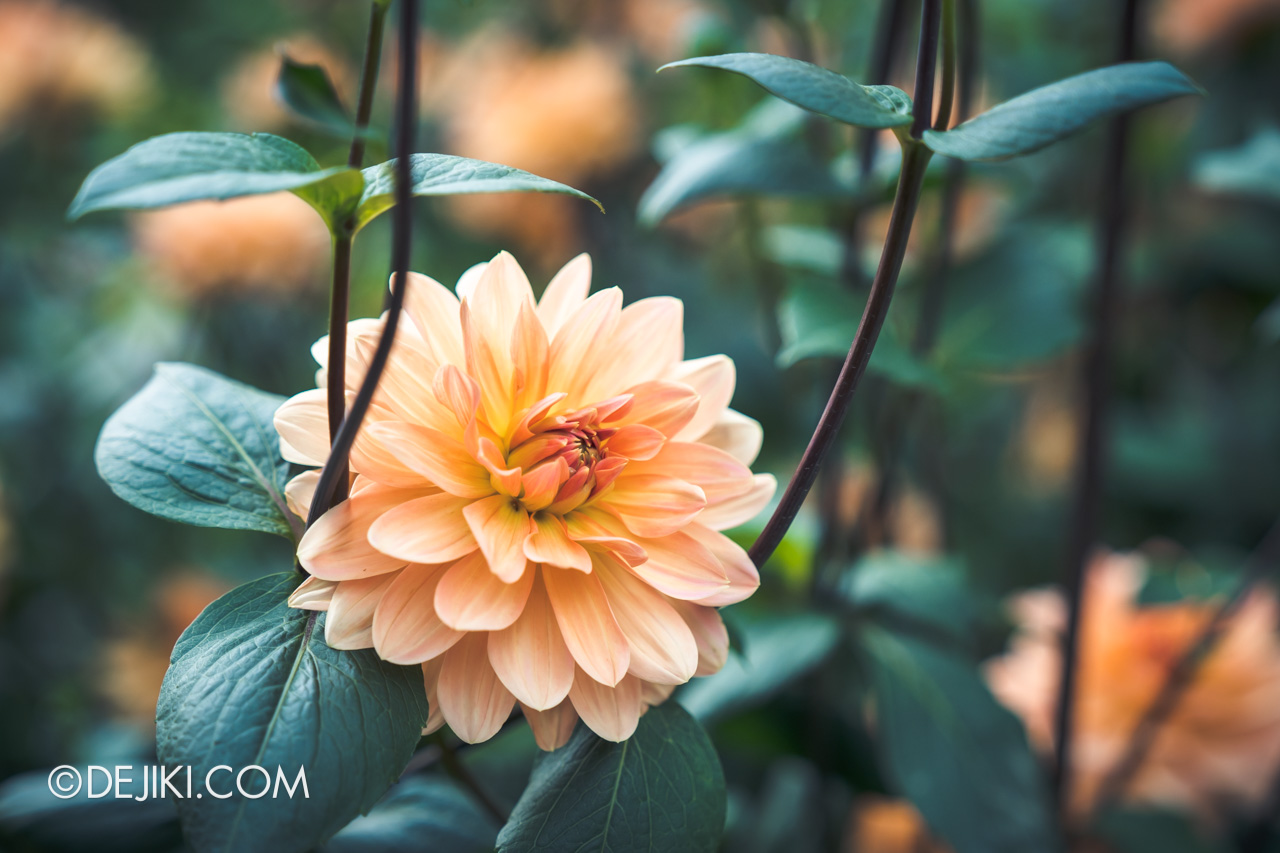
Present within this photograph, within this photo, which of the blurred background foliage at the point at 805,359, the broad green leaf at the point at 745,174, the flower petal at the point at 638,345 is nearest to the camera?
the flower petal at the point at 638,345

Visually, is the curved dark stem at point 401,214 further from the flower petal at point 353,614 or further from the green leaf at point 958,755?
the green leaf at point 958,755

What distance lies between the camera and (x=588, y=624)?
0.94 ft

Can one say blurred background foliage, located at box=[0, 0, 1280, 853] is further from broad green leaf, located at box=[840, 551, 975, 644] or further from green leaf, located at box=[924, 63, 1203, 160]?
green leaf, located at box=[924, 63, 1203, 160]

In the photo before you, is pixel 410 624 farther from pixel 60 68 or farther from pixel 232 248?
pixel 60 68

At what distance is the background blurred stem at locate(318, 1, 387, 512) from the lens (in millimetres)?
251

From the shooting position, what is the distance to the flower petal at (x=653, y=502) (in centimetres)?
29

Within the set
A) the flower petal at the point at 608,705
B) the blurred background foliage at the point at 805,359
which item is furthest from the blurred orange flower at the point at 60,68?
the flower petal at the point at 608,705

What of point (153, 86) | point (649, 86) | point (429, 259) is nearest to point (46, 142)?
point (153, 86)

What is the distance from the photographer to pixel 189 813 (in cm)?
23

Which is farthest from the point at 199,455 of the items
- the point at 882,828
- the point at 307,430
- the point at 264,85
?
the point at 264,85

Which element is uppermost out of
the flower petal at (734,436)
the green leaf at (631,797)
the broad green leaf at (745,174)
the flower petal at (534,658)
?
the broad green leaf at (745,174)

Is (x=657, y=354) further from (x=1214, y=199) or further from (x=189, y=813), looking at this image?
(x=1214, y=199)

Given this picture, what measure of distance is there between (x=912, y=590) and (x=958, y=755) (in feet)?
0.36

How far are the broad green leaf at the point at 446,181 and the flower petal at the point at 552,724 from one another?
17cm
